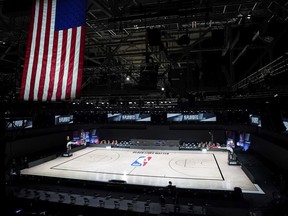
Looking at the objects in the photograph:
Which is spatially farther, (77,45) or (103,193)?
(103,193)

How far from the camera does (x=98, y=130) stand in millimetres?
28594

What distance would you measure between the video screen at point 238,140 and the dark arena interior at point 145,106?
0.15m

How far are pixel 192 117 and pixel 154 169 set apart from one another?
32.3 feet

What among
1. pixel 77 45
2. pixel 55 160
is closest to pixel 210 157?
pixel 55 160

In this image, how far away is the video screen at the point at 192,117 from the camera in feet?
79.9

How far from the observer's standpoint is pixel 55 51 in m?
5.39

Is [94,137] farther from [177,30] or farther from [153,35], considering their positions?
[153,35]

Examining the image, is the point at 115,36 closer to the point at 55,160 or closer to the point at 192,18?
the point at 192,18

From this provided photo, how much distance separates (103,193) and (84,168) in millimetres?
5939

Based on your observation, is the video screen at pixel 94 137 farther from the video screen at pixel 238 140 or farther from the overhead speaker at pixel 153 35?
the overhead speaker at pixel 153 35

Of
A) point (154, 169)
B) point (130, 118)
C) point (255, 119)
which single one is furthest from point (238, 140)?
point (130, 118)

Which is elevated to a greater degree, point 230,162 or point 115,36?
point 115,36

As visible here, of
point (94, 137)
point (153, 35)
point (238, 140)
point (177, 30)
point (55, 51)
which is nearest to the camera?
point (55, 51)

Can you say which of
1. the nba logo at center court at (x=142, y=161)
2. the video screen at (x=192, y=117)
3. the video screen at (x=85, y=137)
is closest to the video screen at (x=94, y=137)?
the video screen at (x=85, y=137)
